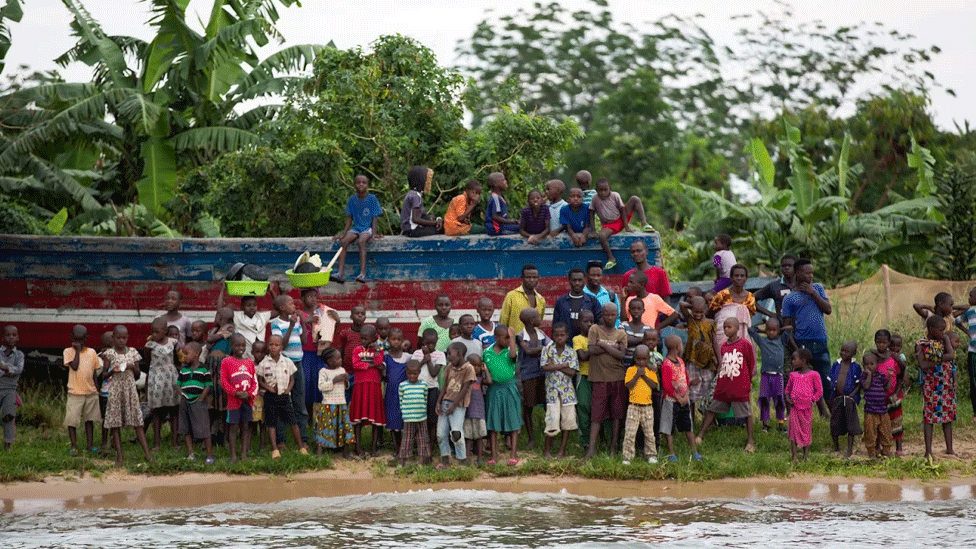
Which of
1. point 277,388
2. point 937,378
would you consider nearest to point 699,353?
point 937,378

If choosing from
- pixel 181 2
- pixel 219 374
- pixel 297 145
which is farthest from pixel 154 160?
pixel 219 374

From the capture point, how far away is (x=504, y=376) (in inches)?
416

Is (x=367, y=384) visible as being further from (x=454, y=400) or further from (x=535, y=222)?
(x=535, y=222)

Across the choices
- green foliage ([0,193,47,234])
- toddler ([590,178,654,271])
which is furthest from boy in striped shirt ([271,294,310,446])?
green foliage ([0,193,47,234])

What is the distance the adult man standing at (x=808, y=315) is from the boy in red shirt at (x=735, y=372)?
2.21 ft

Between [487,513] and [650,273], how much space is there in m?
3.11

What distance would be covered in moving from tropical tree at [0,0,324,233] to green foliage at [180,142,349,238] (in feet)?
7.72

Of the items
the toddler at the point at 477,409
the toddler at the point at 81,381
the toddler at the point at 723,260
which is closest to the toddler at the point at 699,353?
the toddler at the point at 723,260

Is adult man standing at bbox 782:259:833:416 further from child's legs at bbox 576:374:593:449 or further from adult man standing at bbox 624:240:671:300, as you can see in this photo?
child's legs at bbox 576:374:593:449

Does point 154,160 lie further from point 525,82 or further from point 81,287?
point 525,82

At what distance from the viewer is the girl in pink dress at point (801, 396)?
10.4m

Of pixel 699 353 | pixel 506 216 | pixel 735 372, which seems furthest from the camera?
pixel 506 216

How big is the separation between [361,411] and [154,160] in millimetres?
8594

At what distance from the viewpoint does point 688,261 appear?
63.3 feet
